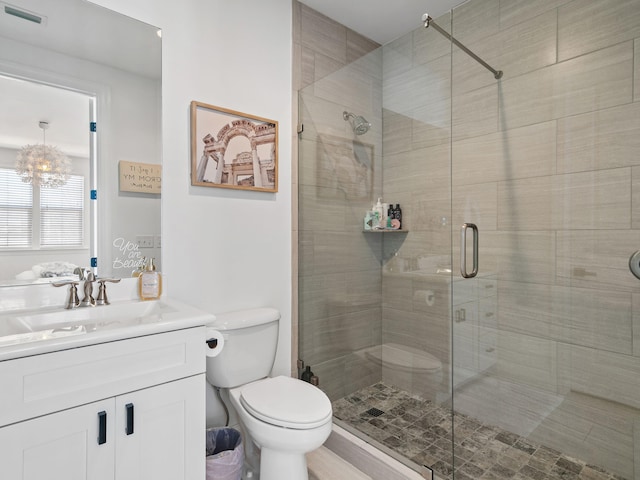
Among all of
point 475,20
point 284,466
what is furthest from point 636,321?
point 475,20

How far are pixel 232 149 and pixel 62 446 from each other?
4.65ft

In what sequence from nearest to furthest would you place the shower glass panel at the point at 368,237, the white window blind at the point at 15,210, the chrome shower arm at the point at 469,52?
the white window blind at the point at 15,210 < the chrome shower arm at the point at 469,52 < the shower glass panel at the point at 368,237

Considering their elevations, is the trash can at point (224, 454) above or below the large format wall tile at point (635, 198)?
below

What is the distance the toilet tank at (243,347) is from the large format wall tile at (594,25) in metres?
1.89

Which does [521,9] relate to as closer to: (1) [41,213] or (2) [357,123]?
(2) [357,123]

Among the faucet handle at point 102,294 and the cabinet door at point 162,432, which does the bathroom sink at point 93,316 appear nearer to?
the faucet handle at point 102,294

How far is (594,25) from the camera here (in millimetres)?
1576

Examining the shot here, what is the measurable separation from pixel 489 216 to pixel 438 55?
90cm

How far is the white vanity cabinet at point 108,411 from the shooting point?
3.20 ft

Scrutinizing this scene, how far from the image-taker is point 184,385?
1.26 m

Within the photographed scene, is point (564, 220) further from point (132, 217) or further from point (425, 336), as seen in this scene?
point (132, 217)

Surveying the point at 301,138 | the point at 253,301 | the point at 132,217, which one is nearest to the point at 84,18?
the point at 132,217

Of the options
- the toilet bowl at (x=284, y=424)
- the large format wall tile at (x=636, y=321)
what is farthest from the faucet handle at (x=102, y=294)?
the large format wall tile at (x=636, y=321)

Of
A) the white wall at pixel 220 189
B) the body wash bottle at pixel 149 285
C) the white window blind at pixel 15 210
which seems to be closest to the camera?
the white window blind at pixel 15 210
